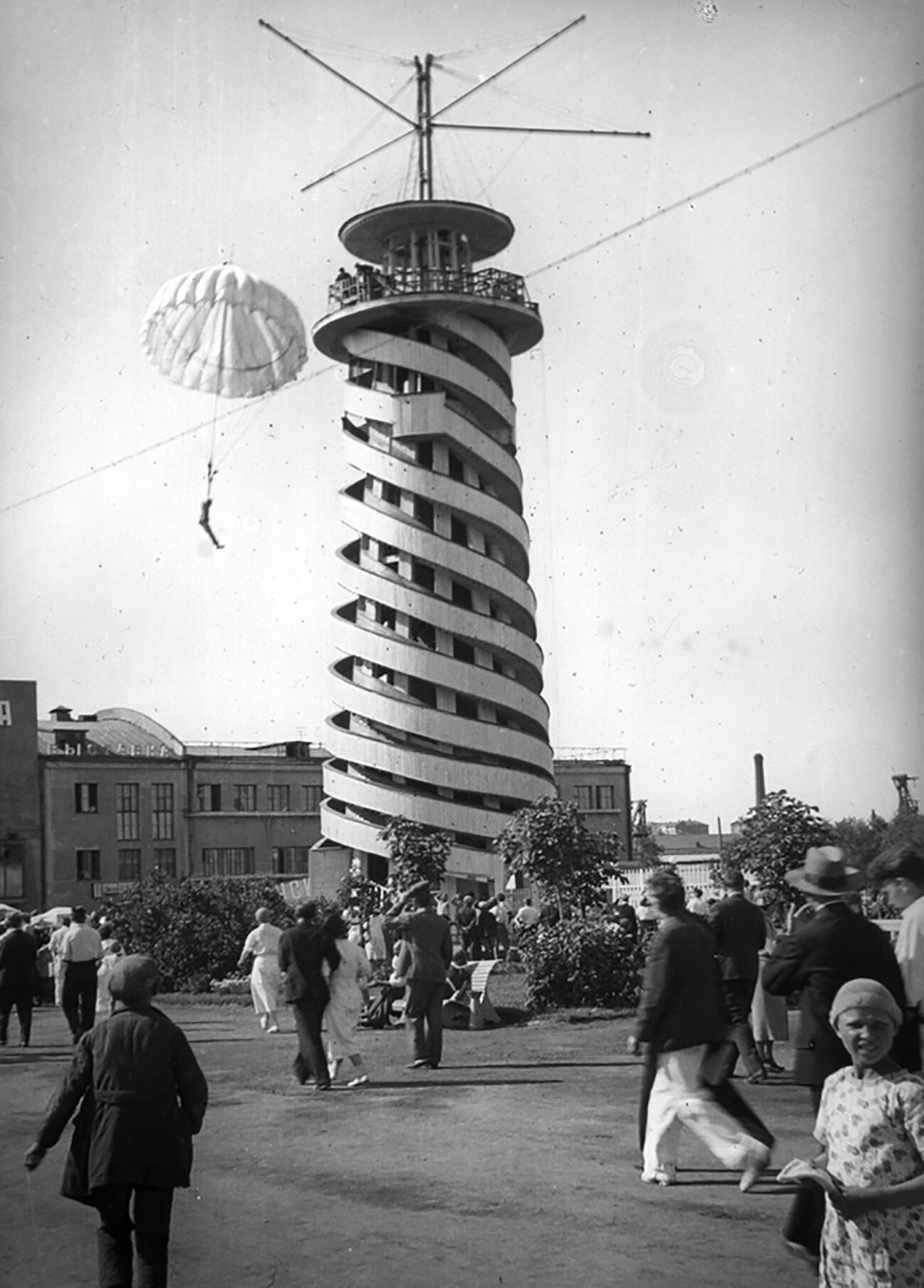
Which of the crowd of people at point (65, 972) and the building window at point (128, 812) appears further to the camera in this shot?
the building window at point (128, 812)

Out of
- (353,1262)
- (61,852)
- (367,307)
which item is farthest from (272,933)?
(61,852)

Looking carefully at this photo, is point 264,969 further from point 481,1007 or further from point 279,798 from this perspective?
point 279,798

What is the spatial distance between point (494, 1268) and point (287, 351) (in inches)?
821

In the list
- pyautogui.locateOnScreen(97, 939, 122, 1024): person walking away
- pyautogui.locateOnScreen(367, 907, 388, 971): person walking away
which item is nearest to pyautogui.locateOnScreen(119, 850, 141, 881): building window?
pyautogui.locateOnScreen(367, 907, 388, 971): person walking away

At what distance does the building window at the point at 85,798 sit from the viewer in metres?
62.5

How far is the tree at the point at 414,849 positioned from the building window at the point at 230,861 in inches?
798

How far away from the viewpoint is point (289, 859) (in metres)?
68.6

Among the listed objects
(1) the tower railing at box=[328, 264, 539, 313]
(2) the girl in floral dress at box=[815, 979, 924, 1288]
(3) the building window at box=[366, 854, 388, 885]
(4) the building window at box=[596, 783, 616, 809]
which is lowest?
(3) the building window at box=[366, 854, 388, 885]

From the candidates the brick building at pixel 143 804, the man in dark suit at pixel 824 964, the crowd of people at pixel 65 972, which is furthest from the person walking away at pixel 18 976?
the brick building at pixel 143 804

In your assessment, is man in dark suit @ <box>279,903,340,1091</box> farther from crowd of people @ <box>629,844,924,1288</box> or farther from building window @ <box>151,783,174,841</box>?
building window @ <box>151,783,174,841</box>

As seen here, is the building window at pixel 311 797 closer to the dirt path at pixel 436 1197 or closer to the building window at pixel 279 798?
the building window at pixel 279 798

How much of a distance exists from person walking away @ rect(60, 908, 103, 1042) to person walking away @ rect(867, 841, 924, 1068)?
10.7m

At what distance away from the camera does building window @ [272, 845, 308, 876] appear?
2685 inches

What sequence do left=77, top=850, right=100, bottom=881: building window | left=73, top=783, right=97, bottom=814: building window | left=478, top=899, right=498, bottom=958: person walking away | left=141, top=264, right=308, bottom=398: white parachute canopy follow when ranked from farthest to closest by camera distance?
left=73, top=783, right=97, bottom=814: building window < left=77, top=850, right=100, bottom=881: building window < left=478, top=899, right=498, bottom=958: person walking away < left=141, top=264, right=308, bottom=398: white parachute canopy
